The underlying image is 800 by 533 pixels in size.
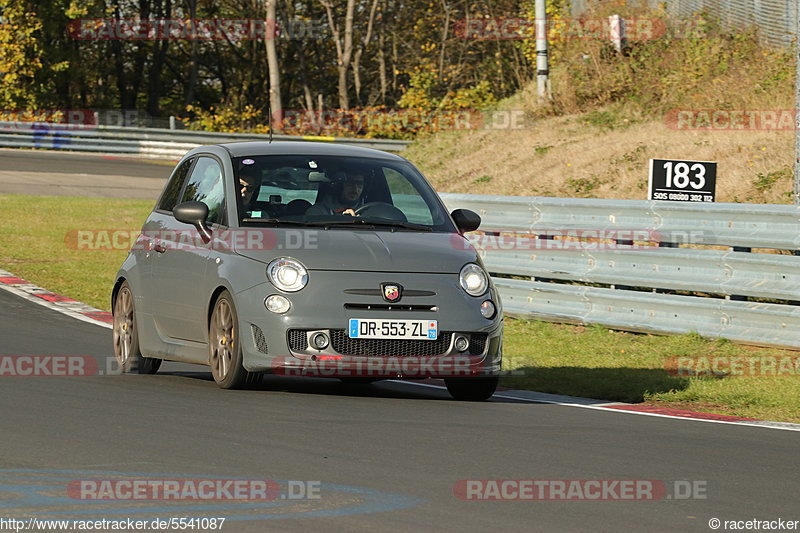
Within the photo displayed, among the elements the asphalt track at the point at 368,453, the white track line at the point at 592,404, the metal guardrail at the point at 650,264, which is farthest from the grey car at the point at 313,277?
the metal guardrail at the point at 650,264

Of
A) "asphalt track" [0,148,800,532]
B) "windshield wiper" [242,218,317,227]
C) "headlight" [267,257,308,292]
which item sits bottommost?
"asphalt track" [0,148,800,532]

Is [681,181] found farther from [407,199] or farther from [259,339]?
[259,339]

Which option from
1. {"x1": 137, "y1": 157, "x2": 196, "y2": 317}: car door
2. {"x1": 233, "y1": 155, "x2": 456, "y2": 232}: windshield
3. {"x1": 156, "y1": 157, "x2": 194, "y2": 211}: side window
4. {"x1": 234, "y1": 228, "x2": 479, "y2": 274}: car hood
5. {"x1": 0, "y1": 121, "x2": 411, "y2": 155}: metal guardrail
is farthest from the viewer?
{"x1": 0, "y1": 121, "x2": 411, "y2": 155}: metal guardrail

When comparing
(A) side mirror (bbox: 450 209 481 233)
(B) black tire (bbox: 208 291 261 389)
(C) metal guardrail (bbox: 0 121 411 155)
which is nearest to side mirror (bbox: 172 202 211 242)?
(B) black tire (bbox: 208 291 261 389)

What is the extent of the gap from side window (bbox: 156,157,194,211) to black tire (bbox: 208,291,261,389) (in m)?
1.65

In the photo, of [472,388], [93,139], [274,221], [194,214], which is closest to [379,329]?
[472,388]

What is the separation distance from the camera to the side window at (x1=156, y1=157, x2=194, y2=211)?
11000 mm

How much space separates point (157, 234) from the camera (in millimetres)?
10742

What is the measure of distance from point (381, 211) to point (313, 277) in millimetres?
1101

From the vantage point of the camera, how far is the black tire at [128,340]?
35.7ft

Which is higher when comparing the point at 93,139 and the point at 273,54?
the point at 273,54

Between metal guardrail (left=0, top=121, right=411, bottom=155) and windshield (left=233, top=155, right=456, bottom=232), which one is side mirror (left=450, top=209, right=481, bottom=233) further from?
metal guardrail (left=0, top=121, right=411, bottom=155)

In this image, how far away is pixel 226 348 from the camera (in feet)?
31.0

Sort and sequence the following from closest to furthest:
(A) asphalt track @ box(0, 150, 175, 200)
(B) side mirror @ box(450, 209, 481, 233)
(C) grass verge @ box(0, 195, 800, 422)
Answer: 1. (B) side mirror @ box(450, 209, 481, 233)
2. (C) grass verge @ box(0, 195, 800, 422)
3. (A) asphalt track @ box(0, 150, 175, 200)
